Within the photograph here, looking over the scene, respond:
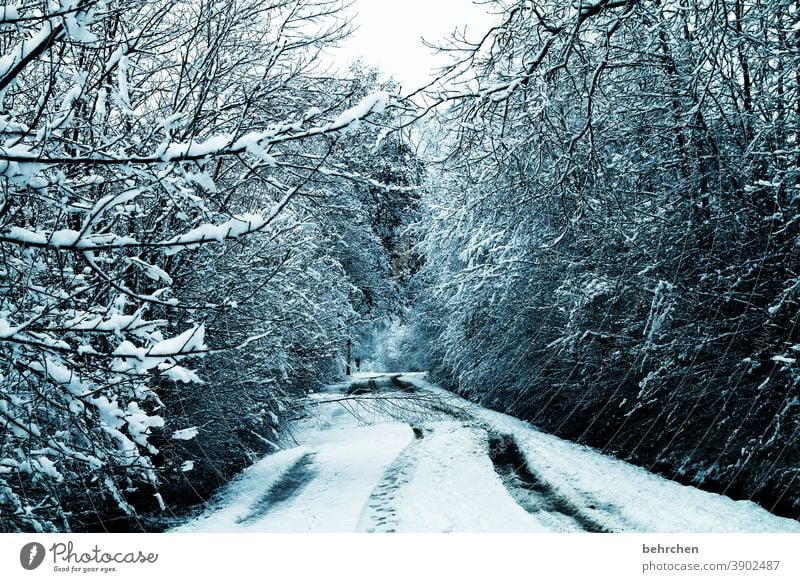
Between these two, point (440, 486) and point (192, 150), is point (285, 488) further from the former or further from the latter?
point (192, 150)

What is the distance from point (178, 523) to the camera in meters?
3.95

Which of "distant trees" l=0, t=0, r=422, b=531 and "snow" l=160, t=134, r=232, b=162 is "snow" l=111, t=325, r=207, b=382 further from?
"snow" l=160, t=134, r=232, b=162

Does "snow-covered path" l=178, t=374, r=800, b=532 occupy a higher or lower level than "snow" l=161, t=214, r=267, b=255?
lower

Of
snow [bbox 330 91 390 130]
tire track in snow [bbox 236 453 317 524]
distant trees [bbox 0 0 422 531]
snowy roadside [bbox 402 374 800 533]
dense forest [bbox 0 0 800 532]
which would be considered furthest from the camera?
tire track in snow [bbox 236 453 317 524]

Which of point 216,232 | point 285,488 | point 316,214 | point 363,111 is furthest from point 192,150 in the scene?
point 285,488

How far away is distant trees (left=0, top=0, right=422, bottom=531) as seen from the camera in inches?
82.7

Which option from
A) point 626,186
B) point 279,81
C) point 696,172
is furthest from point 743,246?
point 279,81

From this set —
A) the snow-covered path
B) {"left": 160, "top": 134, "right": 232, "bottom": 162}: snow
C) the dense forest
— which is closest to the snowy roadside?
the snow-covered path

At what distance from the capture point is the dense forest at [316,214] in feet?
7.54

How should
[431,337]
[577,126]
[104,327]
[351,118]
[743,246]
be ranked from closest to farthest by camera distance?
1. [351,118]
2. [104,327]
3. [743,246]
4. [577,126]
5. [431,337]

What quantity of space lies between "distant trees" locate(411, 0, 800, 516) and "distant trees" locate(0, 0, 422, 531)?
1.37 m

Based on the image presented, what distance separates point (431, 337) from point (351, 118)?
2089 cm

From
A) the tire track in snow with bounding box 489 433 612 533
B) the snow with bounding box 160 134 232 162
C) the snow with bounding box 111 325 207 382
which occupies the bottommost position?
the tire track in snow with bounding box 489 433 612 533

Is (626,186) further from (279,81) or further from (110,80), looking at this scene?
(110,80)
